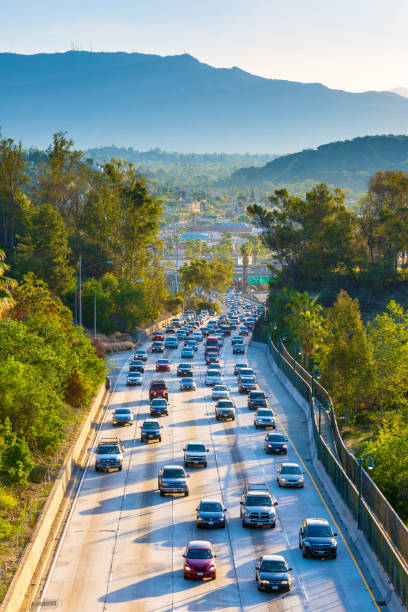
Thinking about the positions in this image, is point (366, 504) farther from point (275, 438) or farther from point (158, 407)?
point (158, 407)

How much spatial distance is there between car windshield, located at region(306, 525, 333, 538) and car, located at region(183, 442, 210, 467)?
14.7m

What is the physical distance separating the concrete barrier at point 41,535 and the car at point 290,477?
1044 centimetres

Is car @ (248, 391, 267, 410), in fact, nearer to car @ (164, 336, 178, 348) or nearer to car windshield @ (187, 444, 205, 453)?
car windshield @ (187, 444, 205, 453)

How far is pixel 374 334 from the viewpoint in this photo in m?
70.1

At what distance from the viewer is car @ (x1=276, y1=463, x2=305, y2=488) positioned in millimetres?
42969

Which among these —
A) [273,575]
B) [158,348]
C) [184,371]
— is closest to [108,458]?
[273,575]

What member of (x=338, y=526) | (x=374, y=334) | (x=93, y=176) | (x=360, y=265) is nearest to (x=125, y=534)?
(x=338, y=526)

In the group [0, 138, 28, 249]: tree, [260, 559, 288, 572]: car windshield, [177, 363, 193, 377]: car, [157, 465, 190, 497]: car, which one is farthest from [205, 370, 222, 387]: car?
[0, 138, 28, 249]: tree

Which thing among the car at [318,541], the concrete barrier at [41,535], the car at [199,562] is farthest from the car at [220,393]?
the car at [199,562]

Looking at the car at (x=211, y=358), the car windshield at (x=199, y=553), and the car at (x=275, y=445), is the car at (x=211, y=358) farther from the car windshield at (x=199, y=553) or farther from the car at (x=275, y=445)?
the car windshield at (x=199, y=553)

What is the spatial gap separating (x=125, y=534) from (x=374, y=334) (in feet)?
128

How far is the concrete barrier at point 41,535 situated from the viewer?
1024 inches

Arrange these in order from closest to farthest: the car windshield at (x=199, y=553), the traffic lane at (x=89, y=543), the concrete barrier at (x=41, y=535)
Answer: the concrete barrier at (x=41, y=535)
the traffic lane at (x=89, y=543)
the car windshield at (x=199, y=553)

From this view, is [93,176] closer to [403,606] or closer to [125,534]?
[125,534]
